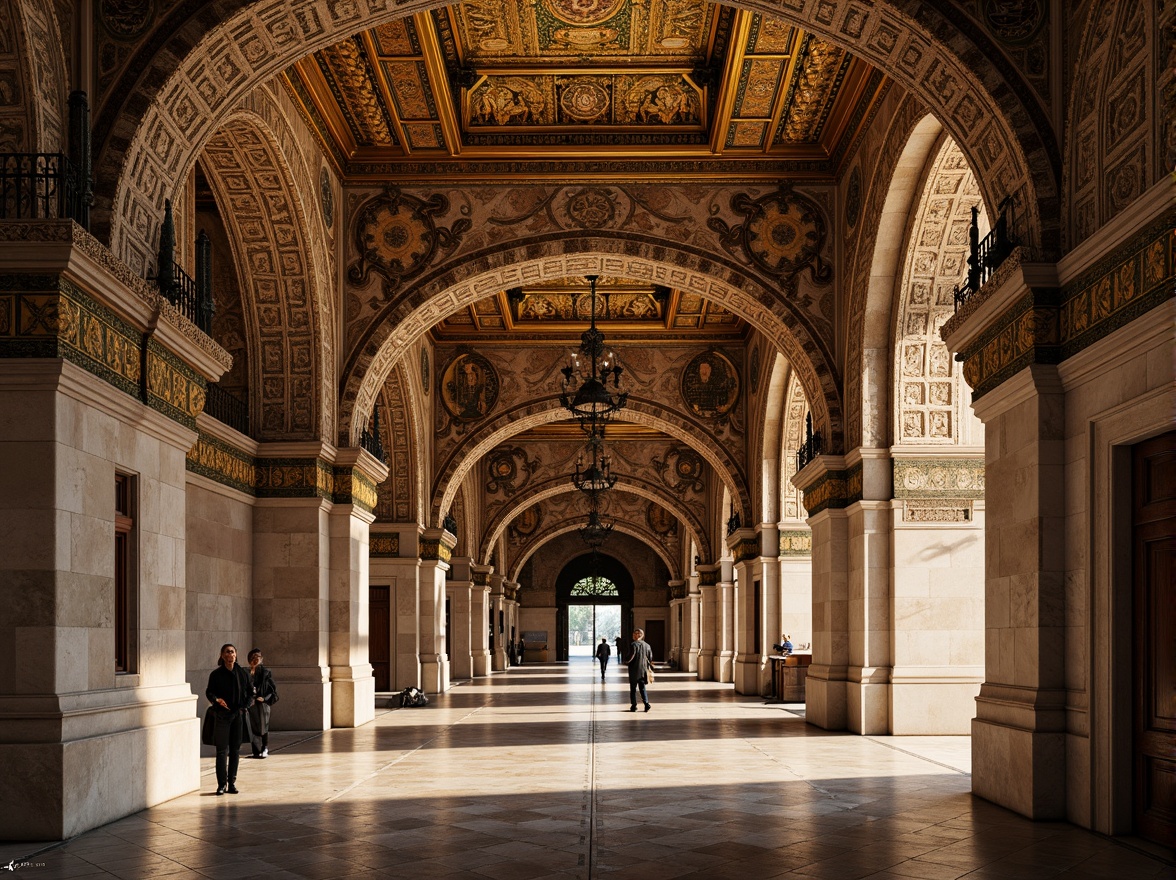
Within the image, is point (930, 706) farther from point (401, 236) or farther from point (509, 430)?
point (509, 430)

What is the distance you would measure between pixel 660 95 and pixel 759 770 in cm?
794

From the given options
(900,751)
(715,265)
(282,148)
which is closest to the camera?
(900,751)

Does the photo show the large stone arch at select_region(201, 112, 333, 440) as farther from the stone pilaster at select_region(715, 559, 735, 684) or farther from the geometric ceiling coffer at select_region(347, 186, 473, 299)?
the stone pilaster at select_region(715, 559, 735, 684)

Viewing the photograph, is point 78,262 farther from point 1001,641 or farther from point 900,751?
point 900,751

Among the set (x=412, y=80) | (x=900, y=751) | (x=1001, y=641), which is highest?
(x=412, y=80)

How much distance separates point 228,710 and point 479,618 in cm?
2349

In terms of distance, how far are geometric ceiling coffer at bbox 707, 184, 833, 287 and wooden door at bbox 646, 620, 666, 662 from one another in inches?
1354

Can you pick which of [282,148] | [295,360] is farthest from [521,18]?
[295,360]

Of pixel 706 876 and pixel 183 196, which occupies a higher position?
pixel 183 196

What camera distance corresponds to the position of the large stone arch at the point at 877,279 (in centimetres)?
1348

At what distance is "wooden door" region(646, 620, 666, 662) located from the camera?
162ft

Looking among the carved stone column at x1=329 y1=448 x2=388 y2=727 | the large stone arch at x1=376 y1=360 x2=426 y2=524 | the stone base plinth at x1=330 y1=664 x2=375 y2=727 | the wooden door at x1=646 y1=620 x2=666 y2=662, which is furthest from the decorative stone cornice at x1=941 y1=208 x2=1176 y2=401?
the wooden door at x1=646 y1=620 x2=666 y2=662

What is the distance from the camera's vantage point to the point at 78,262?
25.0 ft

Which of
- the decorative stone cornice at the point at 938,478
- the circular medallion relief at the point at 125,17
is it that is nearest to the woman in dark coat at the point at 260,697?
the circular medallion relief at the point at 125,17
